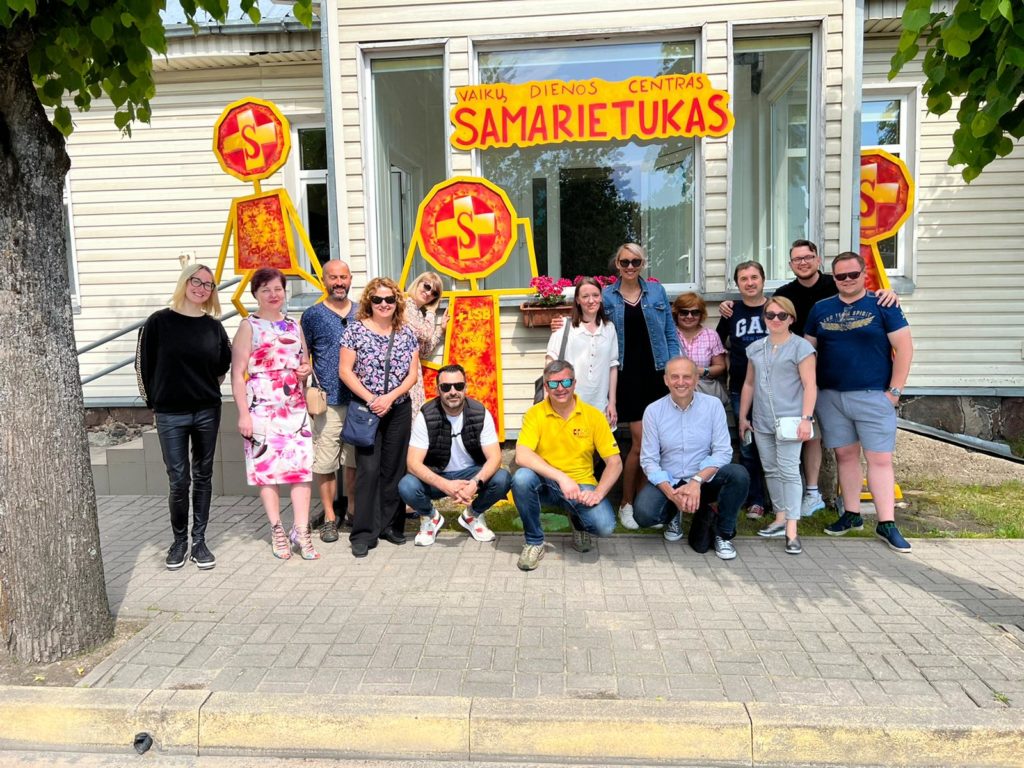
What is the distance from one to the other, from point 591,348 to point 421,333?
1.37 metres

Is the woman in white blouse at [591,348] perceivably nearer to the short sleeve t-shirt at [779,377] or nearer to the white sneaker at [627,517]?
the white sneaker at [627,517]

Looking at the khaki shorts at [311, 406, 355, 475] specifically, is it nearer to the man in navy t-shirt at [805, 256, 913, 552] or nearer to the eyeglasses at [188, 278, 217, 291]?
the eyeglasses at [188, 278, 217, 291]

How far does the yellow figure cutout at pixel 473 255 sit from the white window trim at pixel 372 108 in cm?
52

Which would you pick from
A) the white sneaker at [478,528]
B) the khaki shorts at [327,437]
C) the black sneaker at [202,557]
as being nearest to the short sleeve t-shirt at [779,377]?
the white sneaker at [478,528]

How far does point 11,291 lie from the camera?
10.6 feet

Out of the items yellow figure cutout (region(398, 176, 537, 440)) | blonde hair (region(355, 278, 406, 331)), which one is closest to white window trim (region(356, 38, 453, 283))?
yellow figure cutout (region(398, 176, 537, 440))

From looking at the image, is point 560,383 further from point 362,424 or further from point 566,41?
point 566,41

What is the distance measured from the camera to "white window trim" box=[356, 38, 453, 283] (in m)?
6.61

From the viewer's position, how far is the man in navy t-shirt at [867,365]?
16.0 ft

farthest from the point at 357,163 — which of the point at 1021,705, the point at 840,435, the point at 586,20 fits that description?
the point at 1021,705

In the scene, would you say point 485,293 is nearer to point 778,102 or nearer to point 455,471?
point 455,471

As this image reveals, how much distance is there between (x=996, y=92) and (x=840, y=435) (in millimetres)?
2770

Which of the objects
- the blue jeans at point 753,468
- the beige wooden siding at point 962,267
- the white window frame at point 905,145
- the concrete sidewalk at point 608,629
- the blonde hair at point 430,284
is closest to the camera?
the concrete sidewalk at point 608,629

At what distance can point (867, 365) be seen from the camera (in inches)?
193
